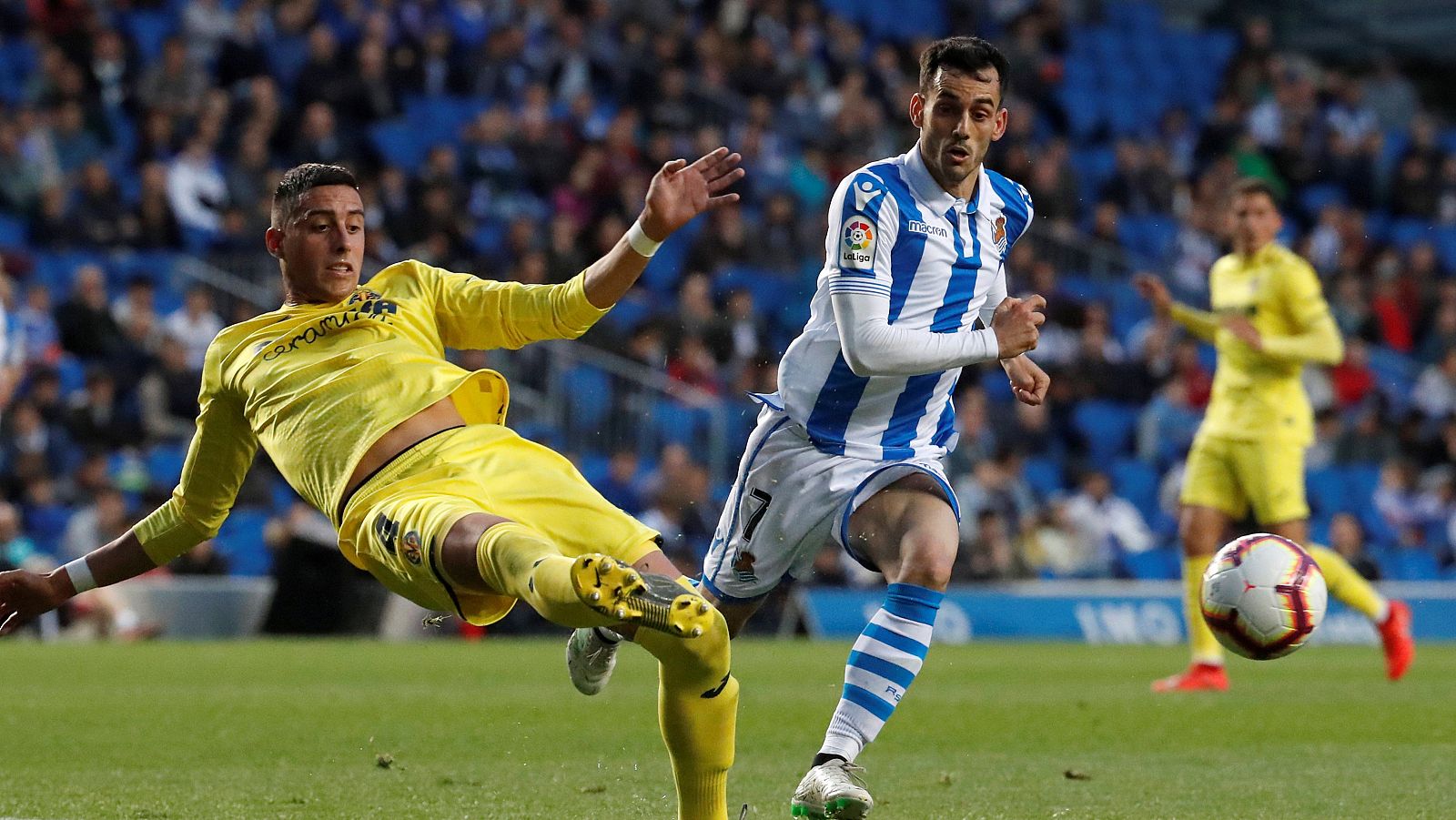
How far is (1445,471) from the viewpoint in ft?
61.4

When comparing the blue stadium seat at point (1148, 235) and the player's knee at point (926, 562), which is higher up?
the blue stadium seat at point (1148, 235)

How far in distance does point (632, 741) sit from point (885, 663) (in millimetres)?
2513

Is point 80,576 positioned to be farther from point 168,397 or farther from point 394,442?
point 168,397

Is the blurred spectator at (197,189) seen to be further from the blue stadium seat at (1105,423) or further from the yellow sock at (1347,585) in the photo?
the yellow sock at (1347,585)

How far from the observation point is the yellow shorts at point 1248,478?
1037 cm

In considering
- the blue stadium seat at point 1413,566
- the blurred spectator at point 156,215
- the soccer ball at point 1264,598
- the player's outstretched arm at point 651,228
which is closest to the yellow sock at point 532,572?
the player's outstretched arm at point 651,228

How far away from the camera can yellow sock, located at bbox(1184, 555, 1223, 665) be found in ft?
33.2

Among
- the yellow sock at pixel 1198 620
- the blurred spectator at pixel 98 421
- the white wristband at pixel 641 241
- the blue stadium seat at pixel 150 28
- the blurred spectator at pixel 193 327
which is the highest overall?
the blue stadium seat at pixel 150 28

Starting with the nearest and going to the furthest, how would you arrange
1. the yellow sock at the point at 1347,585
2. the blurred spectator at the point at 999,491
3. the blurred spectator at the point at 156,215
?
the yellow sock at the point at 1347,585, the blurred spectator at the point at 156,215, the blurred spectator at the point at 999,491

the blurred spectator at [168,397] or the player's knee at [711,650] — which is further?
the blurred spectator at [168,397]

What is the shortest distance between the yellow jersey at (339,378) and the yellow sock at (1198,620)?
5.69 metres

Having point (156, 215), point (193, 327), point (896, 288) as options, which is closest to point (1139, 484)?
point (193, 327)

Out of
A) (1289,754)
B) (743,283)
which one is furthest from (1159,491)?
(1289,754)

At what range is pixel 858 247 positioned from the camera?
18.7 feet
